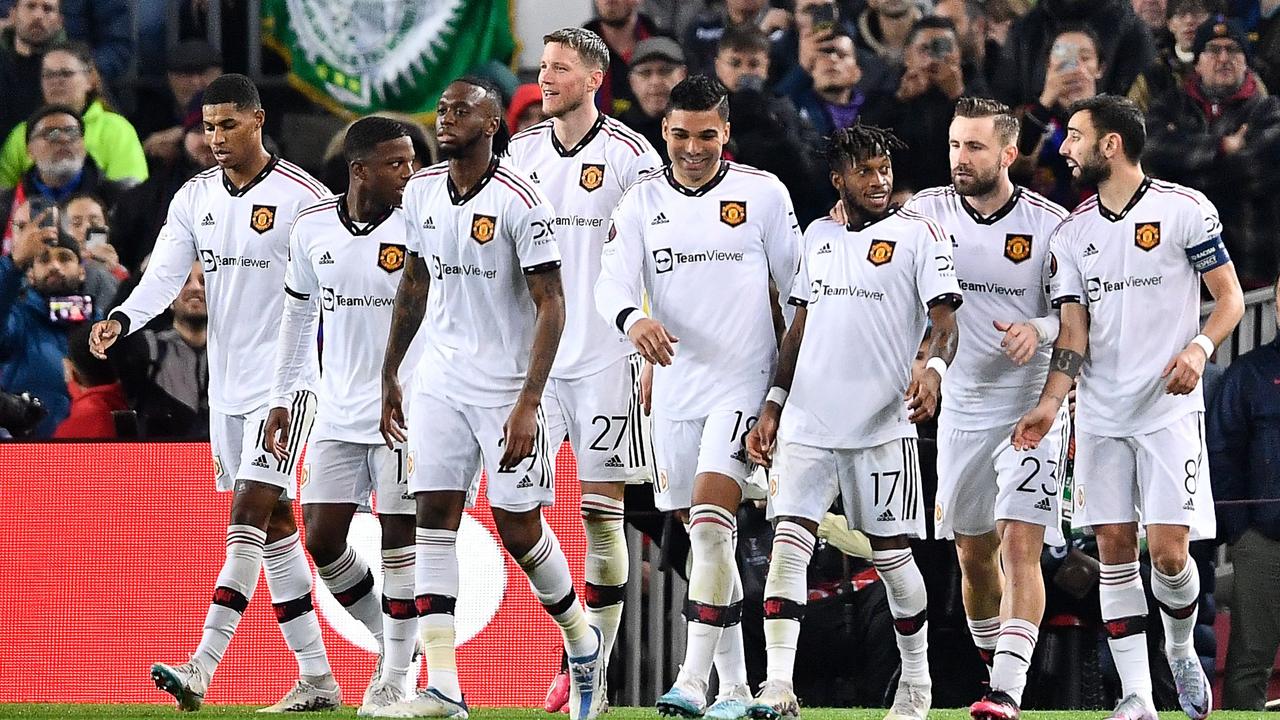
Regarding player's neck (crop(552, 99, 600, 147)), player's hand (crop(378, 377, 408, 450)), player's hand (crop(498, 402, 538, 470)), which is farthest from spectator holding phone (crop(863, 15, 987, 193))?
player's hand (crop(498, 402, 538, 470))

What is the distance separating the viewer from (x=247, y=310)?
776 centimetres

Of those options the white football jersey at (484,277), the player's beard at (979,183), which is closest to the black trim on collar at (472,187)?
the white football jersey at (484,277)

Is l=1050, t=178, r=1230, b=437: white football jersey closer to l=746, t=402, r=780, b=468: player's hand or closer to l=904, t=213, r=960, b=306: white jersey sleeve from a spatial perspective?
l=904, t=213, r=960, b=306: white jersey sleeve

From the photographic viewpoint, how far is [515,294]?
6.70 metres

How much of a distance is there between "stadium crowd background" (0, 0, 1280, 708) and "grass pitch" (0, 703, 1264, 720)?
6.07 ft

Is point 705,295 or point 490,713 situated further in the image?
point 490,713

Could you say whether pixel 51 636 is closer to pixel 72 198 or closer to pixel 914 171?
pixel 72 198

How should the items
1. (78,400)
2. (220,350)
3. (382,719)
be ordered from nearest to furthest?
(382,719) → (220,350) → (78,400)

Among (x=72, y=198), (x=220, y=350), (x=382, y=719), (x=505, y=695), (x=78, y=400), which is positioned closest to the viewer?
(x=382, y=719)

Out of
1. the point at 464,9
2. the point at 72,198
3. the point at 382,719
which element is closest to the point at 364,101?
the point at 464,9

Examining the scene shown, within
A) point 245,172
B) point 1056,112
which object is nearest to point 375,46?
point 1056,112

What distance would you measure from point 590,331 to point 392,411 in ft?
3.67

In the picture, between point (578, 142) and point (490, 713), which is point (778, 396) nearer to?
point (578, 142)

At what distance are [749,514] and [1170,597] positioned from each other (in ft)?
8.04
